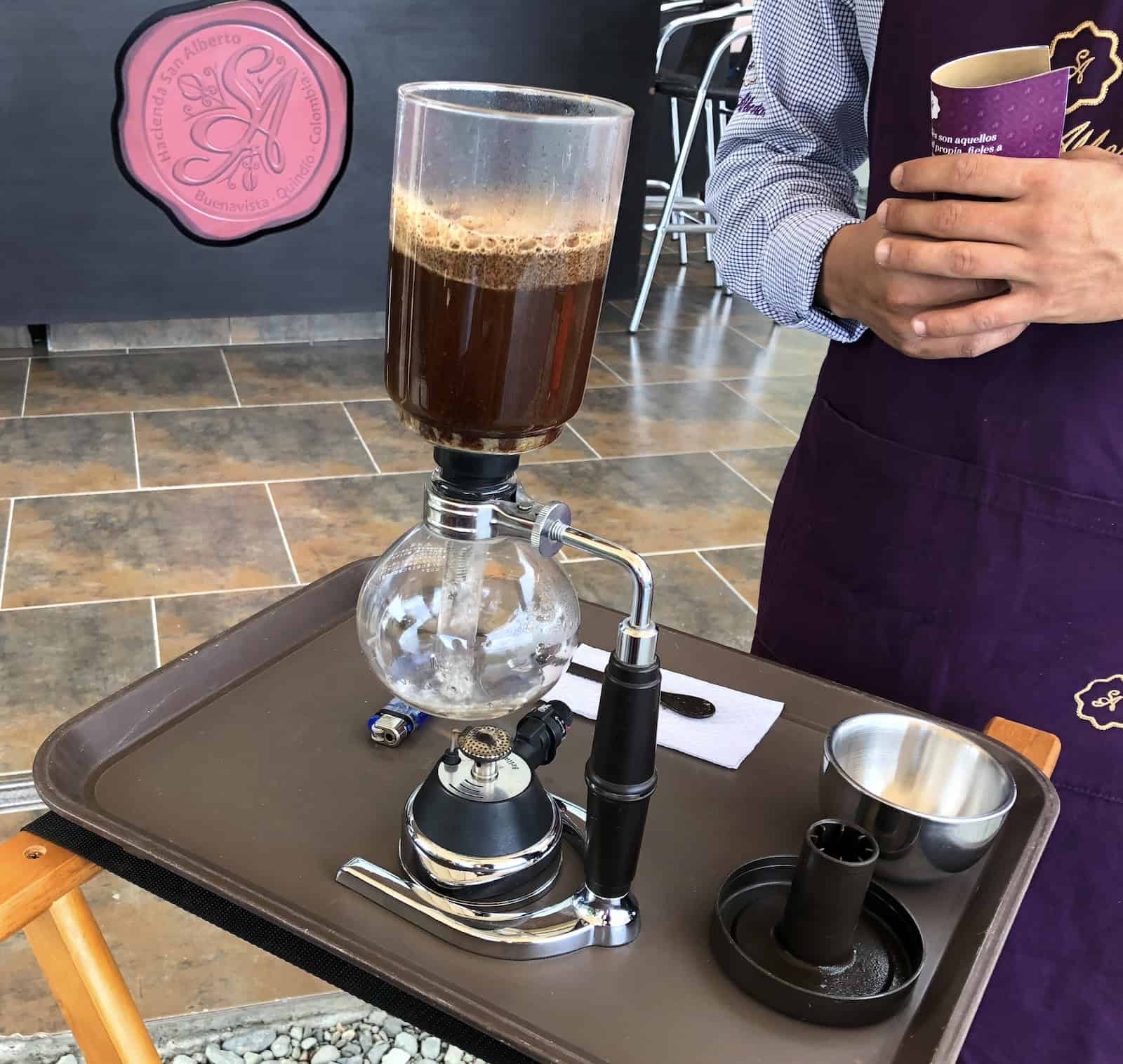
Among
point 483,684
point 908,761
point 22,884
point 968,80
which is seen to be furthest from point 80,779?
point 968,80

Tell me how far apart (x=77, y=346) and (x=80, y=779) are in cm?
301

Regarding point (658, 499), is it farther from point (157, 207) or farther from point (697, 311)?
point (697, 311)

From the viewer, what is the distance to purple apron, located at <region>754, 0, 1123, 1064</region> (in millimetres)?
911

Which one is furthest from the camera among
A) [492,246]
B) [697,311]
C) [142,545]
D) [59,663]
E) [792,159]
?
[697,311]

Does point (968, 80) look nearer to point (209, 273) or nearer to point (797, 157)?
point (797, 157)

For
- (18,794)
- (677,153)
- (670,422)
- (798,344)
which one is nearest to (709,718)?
(18,794)

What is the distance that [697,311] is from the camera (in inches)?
179

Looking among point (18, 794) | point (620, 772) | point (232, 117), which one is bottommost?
point (18, 794)

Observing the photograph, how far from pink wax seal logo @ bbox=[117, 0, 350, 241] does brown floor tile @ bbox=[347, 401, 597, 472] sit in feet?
2.14

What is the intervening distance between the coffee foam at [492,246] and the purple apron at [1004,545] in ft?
1.56

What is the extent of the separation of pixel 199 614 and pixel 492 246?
1820 mm

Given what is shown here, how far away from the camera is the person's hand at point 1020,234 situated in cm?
76

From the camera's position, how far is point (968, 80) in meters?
0.78

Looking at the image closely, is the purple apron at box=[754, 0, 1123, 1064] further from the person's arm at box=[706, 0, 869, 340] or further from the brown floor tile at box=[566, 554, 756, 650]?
the brown floor tile at box=[566, 554, 756, 650]
